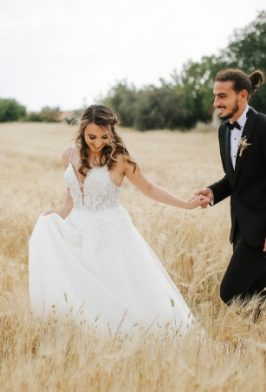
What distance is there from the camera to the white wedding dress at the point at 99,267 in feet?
12.4

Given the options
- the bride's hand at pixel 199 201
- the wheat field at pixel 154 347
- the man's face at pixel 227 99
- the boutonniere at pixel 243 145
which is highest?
the man's face at pixel 227 99

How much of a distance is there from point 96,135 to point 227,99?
101 centimetres

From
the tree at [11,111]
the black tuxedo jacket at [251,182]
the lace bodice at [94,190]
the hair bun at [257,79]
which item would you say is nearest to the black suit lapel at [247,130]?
the black tuxedo jacket at [251,182]

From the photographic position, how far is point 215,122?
5628 centimetres

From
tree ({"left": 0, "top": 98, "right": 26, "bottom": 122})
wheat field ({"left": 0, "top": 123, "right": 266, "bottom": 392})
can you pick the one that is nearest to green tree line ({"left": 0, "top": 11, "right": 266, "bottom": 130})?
tree ({"left": 0, "top": 98, "right": 26, "bottom": 122})

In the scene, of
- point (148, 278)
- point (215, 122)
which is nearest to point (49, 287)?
point (148, 278)

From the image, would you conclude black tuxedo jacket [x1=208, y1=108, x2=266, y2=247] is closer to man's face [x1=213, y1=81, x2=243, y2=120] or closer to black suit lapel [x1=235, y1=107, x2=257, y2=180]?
black suit lapel [x1=235, y1=107, x2=257, y2=180]

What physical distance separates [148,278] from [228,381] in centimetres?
173

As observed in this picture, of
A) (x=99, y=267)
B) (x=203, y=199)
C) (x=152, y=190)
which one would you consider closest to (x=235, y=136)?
(x=203, y=199)

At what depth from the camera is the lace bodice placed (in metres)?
4.02

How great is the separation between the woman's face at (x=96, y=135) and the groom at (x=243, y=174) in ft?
Answer: 2.80

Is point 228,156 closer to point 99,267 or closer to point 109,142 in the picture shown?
point 109,142

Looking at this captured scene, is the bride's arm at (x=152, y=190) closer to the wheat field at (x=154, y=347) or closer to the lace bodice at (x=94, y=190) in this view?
the lace bodice at (x=94, y=190)

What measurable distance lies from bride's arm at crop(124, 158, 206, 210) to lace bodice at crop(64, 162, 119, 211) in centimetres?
17
